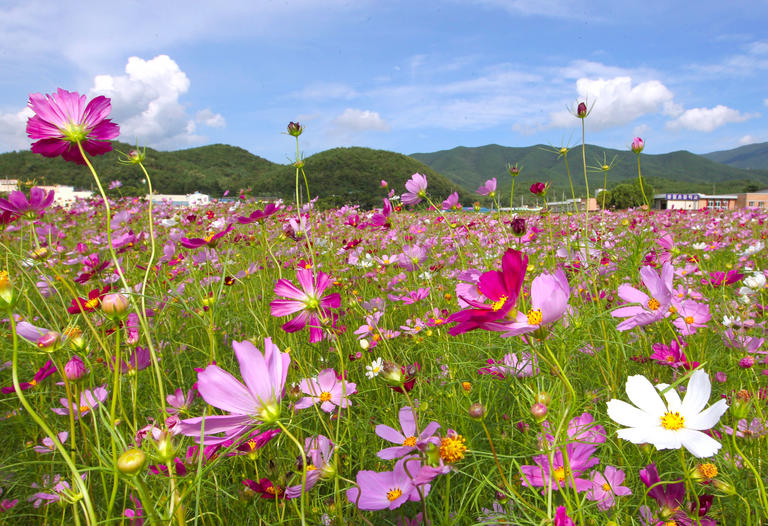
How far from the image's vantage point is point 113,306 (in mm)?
625

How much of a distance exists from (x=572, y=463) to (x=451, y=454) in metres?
0.29

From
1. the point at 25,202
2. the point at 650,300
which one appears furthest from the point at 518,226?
the point at 25,202

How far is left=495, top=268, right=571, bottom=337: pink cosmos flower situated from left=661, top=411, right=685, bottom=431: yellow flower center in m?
0.21

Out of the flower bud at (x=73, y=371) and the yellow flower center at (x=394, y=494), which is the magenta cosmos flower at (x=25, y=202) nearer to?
the flower bud at (x=73, y=371)

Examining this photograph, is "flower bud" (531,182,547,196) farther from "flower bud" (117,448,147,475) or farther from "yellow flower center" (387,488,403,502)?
"flower bud" (117,448,147,475)

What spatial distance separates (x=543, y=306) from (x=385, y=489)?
1.26 feet

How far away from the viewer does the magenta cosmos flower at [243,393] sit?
0.46m

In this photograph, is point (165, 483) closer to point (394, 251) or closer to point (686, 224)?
point (394, 251)

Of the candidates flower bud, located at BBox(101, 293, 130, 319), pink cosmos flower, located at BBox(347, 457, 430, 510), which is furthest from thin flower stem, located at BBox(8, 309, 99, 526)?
pink cosmos flower, located at BBox(347, 457, 430, 510)

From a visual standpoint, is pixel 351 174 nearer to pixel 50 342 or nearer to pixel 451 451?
pixel 50 342

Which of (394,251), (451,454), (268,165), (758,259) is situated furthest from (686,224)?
(268,165)

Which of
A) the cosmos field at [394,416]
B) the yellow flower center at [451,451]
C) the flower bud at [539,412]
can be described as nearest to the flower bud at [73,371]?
the cosmos field at [394,416]

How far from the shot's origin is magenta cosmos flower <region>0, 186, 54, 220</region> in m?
1.06

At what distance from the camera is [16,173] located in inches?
844
